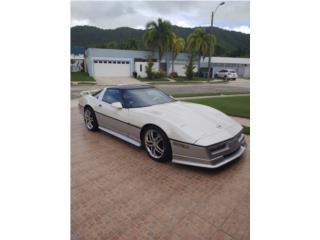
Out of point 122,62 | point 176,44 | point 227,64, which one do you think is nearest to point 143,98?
point 122,62

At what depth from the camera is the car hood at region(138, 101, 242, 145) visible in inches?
103

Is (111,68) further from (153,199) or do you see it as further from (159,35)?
(153,199)

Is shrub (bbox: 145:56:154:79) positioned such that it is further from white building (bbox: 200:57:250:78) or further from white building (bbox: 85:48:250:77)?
white building (bbox: 200:57:250:78)

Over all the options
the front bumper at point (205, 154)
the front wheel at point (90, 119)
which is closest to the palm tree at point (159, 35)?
the front wheel at point (90, 119)

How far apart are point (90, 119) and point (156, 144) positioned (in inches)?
82.1

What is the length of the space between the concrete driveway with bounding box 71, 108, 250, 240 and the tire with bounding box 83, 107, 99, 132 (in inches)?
43.7

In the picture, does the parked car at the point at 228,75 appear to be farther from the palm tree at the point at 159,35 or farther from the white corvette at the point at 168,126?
the white corvette at the point at 168,126

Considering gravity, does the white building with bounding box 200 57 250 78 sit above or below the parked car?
above

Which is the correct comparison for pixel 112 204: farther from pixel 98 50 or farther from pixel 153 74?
pixel 98 50

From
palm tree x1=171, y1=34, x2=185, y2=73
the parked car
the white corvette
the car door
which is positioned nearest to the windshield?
the white corvette

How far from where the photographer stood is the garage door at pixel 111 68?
941 inches

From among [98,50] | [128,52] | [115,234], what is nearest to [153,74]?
[128,52]
